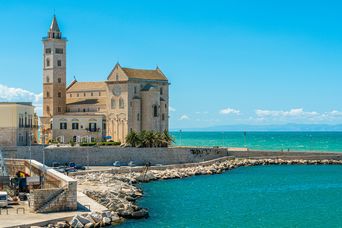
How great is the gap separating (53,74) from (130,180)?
110 feet

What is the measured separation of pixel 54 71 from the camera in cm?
9256

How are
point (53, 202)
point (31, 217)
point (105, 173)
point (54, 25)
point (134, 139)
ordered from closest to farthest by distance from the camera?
point (31, 217), point (53, 202), point (105, 173), point (134, 139), point (54, 25)

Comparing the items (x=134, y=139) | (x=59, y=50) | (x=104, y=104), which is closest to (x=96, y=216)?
(x=134, y=139)

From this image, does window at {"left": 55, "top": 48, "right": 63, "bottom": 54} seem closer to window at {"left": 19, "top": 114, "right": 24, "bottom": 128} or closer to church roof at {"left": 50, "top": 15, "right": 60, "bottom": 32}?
church roof at {"left": 50, "top": 15, "right": 60, "bottom": 32}

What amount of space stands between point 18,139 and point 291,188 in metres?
33.1

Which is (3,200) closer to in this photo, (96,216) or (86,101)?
(96,216)

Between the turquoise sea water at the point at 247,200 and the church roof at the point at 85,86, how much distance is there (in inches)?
1046

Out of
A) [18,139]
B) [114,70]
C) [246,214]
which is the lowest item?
[246,214]

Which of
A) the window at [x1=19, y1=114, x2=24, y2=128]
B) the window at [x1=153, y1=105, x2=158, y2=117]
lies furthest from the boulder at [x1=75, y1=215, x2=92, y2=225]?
the window at [x1=153, y1=105, x2=158, y2=117]

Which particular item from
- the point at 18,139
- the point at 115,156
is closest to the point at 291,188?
the point at 115,156

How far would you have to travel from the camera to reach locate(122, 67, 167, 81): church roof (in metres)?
88.5

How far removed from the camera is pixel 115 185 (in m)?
57.9

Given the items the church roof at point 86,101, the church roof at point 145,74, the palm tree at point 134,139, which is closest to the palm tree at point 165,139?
the palm tree at point 134,139

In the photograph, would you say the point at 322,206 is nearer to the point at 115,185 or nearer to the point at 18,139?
the point at 115,185
